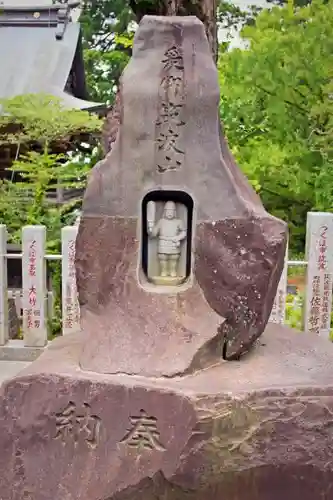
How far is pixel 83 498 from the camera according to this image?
286 centimetres

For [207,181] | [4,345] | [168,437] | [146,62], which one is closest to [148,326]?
[168,437]

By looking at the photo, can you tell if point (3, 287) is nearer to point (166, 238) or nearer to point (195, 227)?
point (166, 238)

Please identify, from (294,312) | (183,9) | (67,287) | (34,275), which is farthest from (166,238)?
(294,312)

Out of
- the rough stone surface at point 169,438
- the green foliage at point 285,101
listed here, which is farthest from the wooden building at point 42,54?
the rough stone surface at point 169,438

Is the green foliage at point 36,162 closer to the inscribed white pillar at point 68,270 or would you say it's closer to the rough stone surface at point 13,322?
the rough stone surface at point 13,322

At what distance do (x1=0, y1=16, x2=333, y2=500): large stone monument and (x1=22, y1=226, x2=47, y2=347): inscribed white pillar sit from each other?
119 inches

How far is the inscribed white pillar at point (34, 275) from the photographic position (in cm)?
649

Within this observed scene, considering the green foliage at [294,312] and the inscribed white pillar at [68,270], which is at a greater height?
the inscribed white pillar at [68,270]

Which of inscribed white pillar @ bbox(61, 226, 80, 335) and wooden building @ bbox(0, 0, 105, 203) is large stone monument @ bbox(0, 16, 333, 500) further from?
wooden building @ bbox(0, 0, 105, 203)

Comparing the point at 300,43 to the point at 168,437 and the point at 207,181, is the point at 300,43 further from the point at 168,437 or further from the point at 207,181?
the point at 168,437

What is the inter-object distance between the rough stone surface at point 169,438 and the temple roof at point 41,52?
9.43 meters

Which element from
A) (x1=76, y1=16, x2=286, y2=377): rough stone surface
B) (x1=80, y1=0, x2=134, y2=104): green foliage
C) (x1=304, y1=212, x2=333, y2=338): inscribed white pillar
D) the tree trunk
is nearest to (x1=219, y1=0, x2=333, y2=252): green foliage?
the tree trunk

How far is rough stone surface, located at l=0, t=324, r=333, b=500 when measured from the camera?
2812 mm

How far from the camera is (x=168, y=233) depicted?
3383mm
